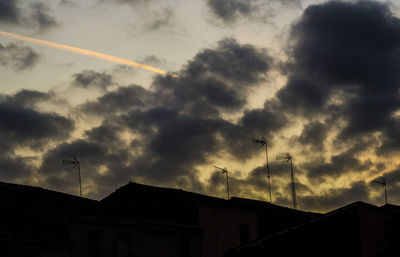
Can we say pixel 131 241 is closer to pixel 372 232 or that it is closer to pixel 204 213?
pixel 204 213

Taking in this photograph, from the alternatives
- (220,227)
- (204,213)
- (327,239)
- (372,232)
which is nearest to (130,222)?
(204,213)

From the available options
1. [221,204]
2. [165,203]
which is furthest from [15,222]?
[221,204]

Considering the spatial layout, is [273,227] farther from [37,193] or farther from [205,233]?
[37,193]

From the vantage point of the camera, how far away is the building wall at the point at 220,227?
35.3m

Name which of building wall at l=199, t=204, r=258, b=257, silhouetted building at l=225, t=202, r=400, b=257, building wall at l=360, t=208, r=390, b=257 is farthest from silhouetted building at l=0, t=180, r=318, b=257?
silhouetted building at l=225, t=202, r=400, b=257

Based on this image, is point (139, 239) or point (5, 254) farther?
point (139, 239)

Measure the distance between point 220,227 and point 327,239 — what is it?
16075 millimetres

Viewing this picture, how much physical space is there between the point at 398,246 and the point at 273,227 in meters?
17.9

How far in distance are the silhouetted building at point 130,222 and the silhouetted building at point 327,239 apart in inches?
198

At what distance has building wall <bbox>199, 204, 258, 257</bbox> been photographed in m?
35.3

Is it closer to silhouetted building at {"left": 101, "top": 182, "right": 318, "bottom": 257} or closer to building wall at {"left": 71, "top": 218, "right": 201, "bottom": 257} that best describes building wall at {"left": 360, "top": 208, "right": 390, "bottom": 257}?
silhouetted building at {"left": 101, "top": 182, "right": 318, "bottom": 257}

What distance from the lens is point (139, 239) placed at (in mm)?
31188

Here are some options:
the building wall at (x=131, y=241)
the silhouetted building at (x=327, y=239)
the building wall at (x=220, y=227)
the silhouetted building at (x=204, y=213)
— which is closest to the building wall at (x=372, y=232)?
the silhouetted building at (x=327, y=239)

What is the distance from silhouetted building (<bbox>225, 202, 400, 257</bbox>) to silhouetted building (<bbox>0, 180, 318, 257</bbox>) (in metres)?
5.03
